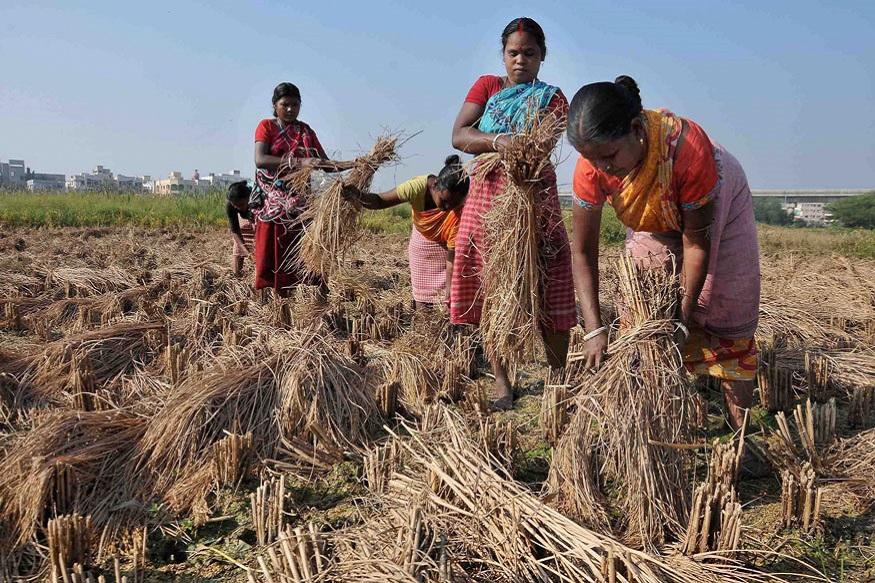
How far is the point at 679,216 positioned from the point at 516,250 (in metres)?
0.69

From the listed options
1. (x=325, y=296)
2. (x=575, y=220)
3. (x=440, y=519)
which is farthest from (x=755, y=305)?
(x=325, y=296)

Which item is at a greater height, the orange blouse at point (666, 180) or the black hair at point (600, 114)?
the black hair at point (600, 114)

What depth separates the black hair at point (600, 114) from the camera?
207cm

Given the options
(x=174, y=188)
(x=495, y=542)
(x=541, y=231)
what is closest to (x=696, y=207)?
(x=541, y=231)

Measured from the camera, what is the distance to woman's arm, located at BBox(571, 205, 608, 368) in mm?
2484

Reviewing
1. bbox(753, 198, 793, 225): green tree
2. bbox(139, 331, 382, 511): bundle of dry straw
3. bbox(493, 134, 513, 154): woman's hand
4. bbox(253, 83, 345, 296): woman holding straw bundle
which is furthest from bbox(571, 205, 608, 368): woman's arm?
bbox(753, 198, 793, 225): green tree

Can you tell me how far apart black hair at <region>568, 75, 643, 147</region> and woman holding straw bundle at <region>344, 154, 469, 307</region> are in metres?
1.21

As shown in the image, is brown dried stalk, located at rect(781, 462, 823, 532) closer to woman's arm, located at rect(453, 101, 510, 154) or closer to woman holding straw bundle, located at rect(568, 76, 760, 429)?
woman holding straw bundle, located at rect(568, 76, 760, 429)

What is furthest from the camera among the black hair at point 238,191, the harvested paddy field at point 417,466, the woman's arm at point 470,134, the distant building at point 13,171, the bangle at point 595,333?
the distant building at point 13,171

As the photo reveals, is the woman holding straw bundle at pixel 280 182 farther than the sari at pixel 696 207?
Yes

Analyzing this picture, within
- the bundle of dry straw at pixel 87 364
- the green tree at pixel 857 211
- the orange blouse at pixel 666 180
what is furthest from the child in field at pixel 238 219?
the green tree at pixel 857 211

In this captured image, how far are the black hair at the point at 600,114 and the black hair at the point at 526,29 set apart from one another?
39.6 inches

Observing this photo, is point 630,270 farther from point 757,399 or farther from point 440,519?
point 757,399

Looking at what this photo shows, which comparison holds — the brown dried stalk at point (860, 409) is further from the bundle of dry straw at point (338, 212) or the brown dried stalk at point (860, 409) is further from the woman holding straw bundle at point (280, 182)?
the woman holding straw bundle at point (280, 182)
